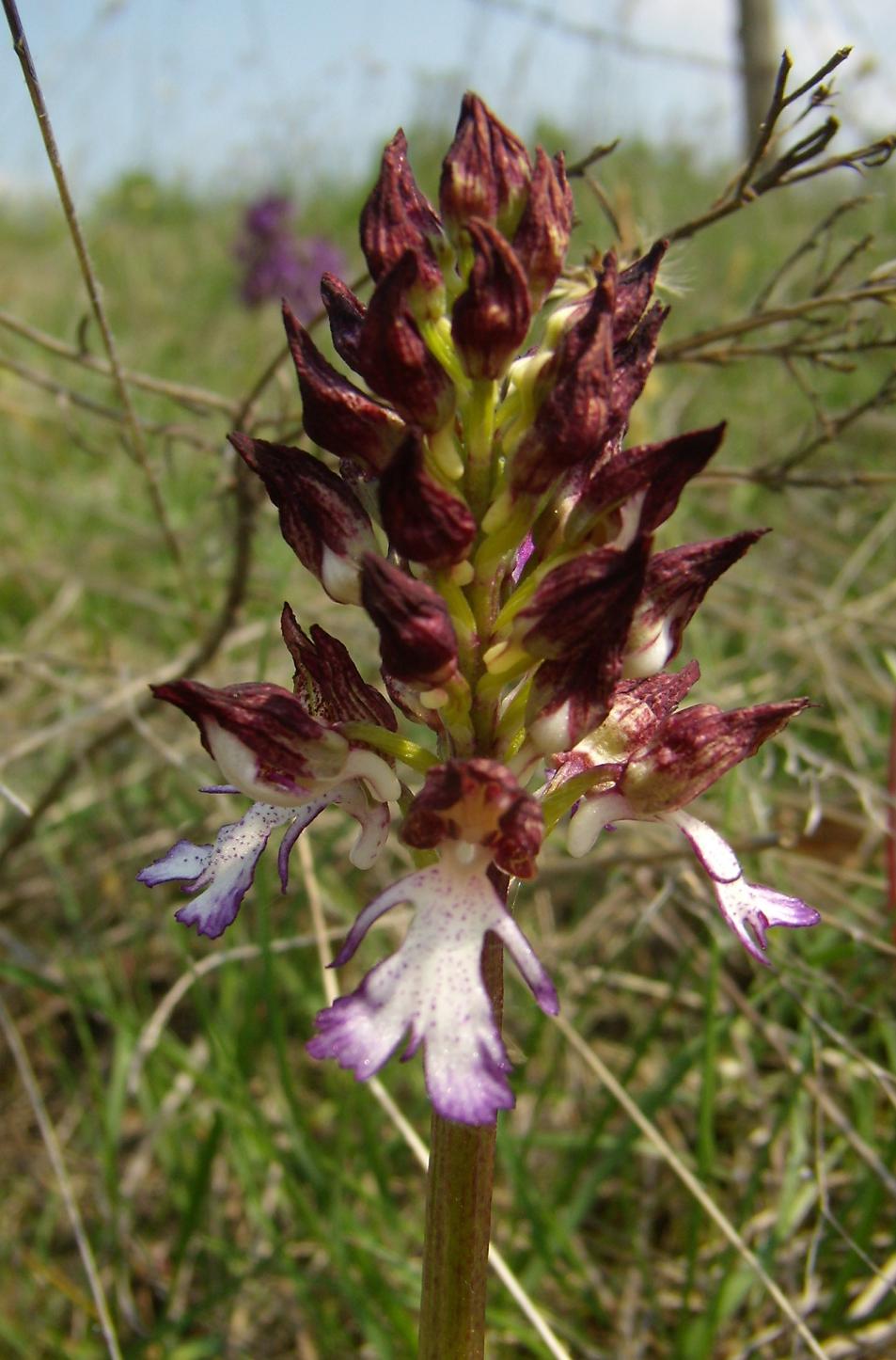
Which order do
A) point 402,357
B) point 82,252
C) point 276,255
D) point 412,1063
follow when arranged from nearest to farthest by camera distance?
1. point 402,357
2. point 82,252
3. point 412,1063
4. point 276,255

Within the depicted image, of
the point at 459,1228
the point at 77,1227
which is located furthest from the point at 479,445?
the point at 77,1227

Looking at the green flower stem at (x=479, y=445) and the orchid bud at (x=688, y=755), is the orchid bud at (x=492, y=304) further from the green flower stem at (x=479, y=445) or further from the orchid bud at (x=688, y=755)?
the orchid bud at (x=688, y=755)

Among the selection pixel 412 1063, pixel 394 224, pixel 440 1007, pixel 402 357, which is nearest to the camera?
pixel 440 1007

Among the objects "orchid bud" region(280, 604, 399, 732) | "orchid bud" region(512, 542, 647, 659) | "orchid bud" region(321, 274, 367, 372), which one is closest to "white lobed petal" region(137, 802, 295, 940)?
"orchid bud" region(280, 604, 399, 732)

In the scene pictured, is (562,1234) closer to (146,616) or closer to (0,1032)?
(0,1032)

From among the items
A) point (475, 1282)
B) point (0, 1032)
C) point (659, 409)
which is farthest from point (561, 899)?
point (659, 409)

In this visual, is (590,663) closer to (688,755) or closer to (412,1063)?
(688,755)

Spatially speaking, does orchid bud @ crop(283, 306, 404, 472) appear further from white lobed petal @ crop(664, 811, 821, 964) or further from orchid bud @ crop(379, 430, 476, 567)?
white lobed petal @ crop(664, 811, 821, 964)
